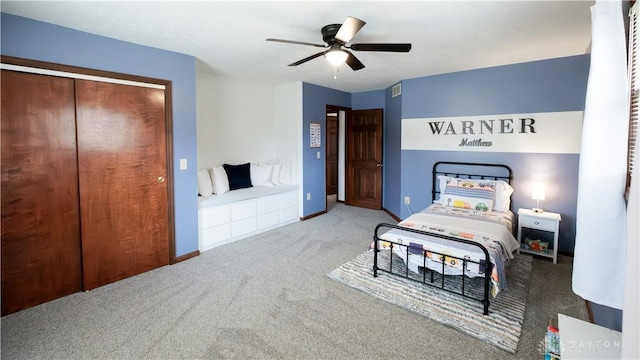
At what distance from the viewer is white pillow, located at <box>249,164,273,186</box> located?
504 centimetres

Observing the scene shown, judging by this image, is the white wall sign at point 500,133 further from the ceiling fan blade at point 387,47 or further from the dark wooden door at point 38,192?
the dark wooden door at point 38,192

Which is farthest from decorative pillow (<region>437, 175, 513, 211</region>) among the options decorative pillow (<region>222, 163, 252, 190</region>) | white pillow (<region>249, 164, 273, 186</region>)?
decorative pillow (<region>222, 163, 252, 190</region>)

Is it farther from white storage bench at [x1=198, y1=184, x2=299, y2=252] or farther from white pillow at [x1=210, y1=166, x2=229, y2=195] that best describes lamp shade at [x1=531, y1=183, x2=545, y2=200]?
white pillow at [x1=210, y1=166, x2=229, y2=195]

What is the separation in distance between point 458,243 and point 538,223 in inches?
62.2

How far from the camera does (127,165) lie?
305cm

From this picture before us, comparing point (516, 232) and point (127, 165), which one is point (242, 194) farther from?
point (516, 232)

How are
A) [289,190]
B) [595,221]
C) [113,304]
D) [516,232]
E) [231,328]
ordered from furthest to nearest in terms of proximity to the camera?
1. [289,190]
2. [516,232]
3. [113,304]
4. [231,328]
5. [595,221]

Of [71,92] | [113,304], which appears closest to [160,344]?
[113,304]

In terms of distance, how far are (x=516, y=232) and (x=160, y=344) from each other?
13.5 ft

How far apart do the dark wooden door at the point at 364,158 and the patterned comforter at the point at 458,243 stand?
2601mm

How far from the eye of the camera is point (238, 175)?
4781mm

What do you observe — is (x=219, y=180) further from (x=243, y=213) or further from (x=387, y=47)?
(x=387, y=47)

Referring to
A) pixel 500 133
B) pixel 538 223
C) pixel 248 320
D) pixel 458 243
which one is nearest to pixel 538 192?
pixel 538 223

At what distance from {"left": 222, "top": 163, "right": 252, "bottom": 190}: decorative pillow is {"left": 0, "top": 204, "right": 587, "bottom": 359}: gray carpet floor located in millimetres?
1546
